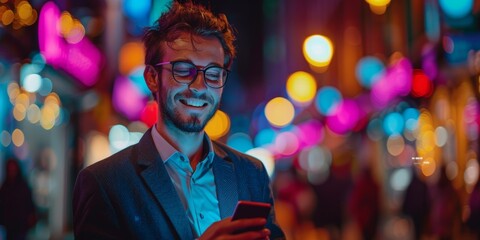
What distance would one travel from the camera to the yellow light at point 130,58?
18266 mm

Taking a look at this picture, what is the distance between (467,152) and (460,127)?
1.61 metres

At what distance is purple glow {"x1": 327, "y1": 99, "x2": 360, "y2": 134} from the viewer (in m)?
22.7

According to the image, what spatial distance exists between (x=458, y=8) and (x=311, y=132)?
20798mm

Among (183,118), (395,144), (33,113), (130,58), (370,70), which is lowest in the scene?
(395,144)

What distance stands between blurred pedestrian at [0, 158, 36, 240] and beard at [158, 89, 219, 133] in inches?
340

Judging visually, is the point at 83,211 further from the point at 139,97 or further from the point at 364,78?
the point at 364,78

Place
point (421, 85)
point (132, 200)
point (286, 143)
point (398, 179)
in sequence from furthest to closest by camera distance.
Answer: point (286, 143), point (398, 179), point (421, 85), point (132, 200)

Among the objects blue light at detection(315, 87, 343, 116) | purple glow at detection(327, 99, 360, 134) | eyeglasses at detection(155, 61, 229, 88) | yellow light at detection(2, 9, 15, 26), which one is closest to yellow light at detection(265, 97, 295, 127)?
blue light at detection(315, 87, 343, 116)

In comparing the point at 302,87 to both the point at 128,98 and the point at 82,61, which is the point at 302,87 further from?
the point at 82,61

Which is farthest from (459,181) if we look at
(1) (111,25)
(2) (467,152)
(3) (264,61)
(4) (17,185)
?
(3) (264,61)

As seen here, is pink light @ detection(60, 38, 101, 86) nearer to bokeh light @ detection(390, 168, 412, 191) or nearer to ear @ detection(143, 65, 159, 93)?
ear @ detection(143, 65, 159, 93)

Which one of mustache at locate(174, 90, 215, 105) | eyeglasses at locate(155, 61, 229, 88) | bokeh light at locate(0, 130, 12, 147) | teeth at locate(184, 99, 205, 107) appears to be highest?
eyeglasses at locate(155, 61, 229, 88)

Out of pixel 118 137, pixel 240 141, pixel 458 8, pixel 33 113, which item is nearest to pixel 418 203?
pixel 458 8

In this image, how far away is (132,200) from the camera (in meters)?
3.08
